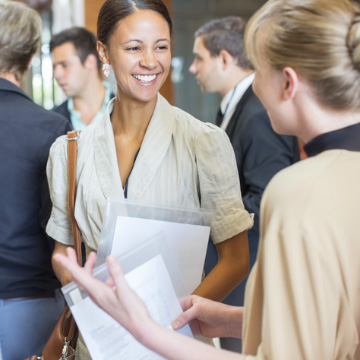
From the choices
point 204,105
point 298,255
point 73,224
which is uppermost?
point 298,255

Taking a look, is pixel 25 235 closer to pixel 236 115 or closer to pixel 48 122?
pixel 48 122

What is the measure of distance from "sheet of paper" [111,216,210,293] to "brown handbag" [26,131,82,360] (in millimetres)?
259

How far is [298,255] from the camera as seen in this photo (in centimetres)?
100

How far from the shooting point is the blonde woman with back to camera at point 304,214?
39.5 inches

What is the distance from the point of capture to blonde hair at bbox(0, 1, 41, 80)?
2266 millimetres

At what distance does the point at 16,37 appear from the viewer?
7.47 ft

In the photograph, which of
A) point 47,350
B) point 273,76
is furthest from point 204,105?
point 273,76

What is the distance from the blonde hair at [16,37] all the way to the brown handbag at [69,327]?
2.00 feet

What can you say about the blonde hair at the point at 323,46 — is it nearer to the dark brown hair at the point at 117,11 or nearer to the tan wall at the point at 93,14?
the dark brown hair at the point at 117,11

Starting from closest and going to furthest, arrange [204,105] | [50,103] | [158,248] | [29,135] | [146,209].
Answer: [158,248]
[146,209]
[29,135]
[50,103]
[204,105]

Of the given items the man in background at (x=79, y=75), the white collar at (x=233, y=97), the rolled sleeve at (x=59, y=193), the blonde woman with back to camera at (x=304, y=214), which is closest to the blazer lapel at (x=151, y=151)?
the rolled sleeve at (x=59, y=193)

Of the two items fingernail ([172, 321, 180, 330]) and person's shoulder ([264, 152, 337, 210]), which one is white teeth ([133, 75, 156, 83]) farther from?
person's shoulder ([264, 152, 337, 210])

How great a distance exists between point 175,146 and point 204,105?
6800 millimetres

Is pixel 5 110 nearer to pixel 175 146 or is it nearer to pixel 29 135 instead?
pixel 29 135
